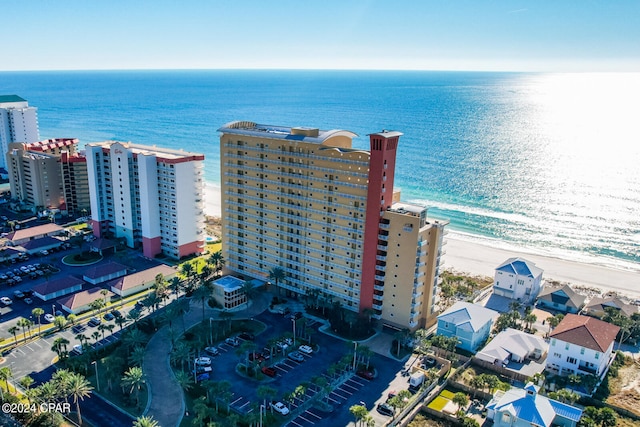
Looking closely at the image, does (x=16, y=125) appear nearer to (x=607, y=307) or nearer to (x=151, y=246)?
(x=151, y=246)

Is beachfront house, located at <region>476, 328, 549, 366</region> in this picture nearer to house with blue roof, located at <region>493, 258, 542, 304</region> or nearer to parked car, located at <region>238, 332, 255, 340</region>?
house with blue roof, located at <region>493, 258, 542, 304</region>

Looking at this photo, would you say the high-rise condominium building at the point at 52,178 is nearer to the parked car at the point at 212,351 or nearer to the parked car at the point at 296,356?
the parked car at the point at 212,351

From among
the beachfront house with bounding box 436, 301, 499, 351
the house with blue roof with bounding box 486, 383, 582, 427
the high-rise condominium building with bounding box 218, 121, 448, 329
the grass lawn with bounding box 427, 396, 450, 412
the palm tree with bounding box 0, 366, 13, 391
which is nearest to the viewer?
the house with blue roof with bounding box 486, 383, 582, 427

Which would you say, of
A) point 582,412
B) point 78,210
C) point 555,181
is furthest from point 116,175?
point 555,181

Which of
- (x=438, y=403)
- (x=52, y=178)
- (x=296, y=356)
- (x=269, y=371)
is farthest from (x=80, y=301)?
(x=52, y=178)

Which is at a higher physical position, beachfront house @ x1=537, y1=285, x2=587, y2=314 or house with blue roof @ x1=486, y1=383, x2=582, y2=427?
house with blue roof @ x1=486, y1=383, x2=582, y2=427

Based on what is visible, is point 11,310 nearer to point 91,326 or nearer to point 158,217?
point 91,326

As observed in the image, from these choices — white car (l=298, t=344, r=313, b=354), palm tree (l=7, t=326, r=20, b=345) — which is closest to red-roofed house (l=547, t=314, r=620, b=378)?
white car (l=298, t=344, r=313, b=354)
